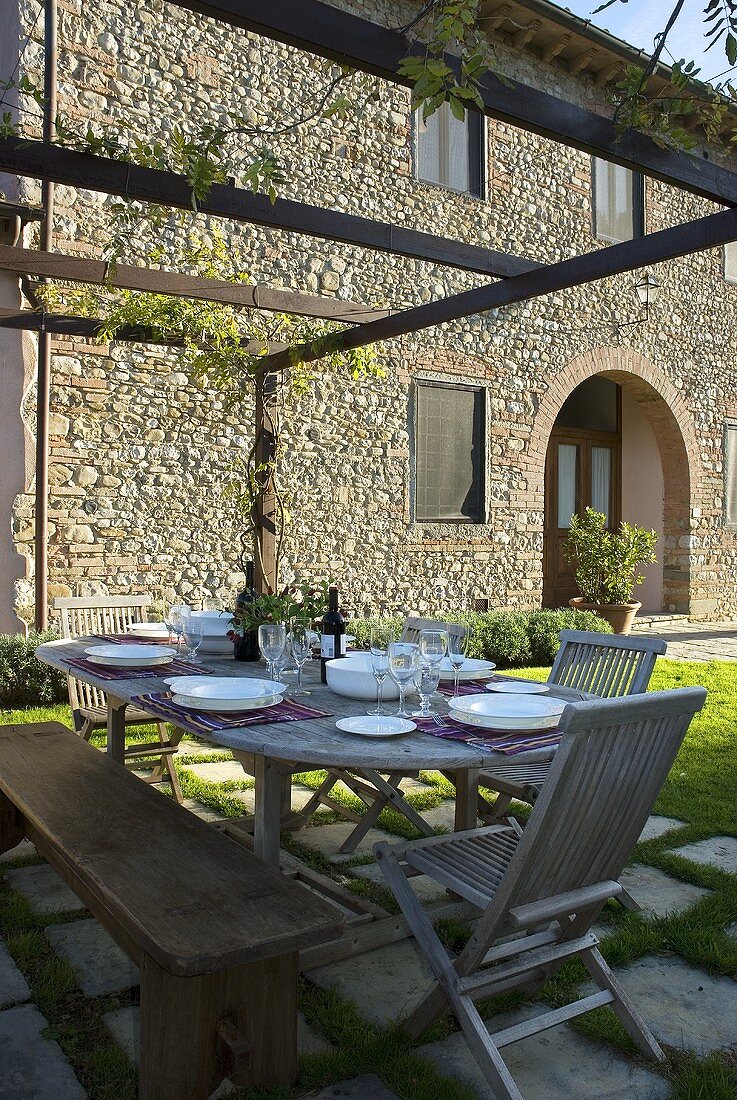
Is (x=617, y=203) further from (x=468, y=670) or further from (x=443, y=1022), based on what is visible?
(x=443, y=1022)

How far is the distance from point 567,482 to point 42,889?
30.3ft

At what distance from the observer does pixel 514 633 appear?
7566 mm

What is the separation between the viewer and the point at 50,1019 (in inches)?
84.8

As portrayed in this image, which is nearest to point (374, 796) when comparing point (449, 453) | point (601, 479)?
point (449, 453)

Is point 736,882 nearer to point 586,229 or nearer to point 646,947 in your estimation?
point 646,947

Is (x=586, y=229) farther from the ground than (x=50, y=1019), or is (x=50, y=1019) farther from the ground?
(x=586, y=229)

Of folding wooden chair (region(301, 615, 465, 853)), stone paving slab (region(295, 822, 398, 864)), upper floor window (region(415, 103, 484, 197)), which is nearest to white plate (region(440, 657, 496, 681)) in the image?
folding wooden chair (region(301, 615, 465, 853))

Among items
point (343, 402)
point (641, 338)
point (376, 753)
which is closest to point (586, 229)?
point (641, 338)

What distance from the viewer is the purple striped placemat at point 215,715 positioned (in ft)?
7.54

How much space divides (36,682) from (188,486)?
207 centimetres

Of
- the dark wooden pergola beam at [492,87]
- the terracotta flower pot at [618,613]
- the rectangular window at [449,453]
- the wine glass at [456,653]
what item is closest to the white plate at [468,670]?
the wine glass at [456,653]

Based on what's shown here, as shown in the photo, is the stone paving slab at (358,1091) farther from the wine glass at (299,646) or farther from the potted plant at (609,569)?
the potted plant at (609,569)

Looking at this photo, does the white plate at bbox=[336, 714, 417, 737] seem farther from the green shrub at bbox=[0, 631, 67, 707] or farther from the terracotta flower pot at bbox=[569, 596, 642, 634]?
the terracotta flower pot at bbox=[569, 596, 642, 634]

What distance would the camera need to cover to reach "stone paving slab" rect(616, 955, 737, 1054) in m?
2.11
